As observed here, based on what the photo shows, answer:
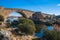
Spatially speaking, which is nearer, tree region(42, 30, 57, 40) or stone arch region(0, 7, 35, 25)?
tree region(42, 30, 57, 40)

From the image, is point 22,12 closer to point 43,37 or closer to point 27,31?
point 27,31

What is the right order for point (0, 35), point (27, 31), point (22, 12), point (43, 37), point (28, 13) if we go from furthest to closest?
point (28, 13), point (22, 12), point (27, 31), point (43, 37), point (0, 35)

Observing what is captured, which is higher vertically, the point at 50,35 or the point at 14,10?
the point at 14,10

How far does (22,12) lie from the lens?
23.2m

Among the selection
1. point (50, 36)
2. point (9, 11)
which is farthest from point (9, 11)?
point (50, 36)

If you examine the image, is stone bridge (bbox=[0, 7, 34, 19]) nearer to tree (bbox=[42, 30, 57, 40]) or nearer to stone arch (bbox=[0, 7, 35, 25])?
stone arch (bbox=[0, 7, 35, 25])

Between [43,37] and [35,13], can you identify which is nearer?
[43,37]

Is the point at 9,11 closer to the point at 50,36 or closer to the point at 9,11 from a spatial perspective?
the point at 9,11

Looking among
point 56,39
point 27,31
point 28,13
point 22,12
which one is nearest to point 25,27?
point 27,31

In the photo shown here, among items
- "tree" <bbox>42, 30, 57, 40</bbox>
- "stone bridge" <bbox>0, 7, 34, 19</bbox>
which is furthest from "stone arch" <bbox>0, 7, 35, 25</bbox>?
"tree" <bbox>42, 30, 57, 40</bbox>

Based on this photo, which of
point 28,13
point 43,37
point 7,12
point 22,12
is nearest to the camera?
point 43,37

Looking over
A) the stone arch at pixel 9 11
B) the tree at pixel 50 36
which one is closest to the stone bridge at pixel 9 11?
the stone arch at pixel 9 11

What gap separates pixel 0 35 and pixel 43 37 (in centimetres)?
386

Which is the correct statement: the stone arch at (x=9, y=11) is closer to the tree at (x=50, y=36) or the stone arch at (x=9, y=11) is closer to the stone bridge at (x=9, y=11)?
the stone bridge at (x=9, y=11)
